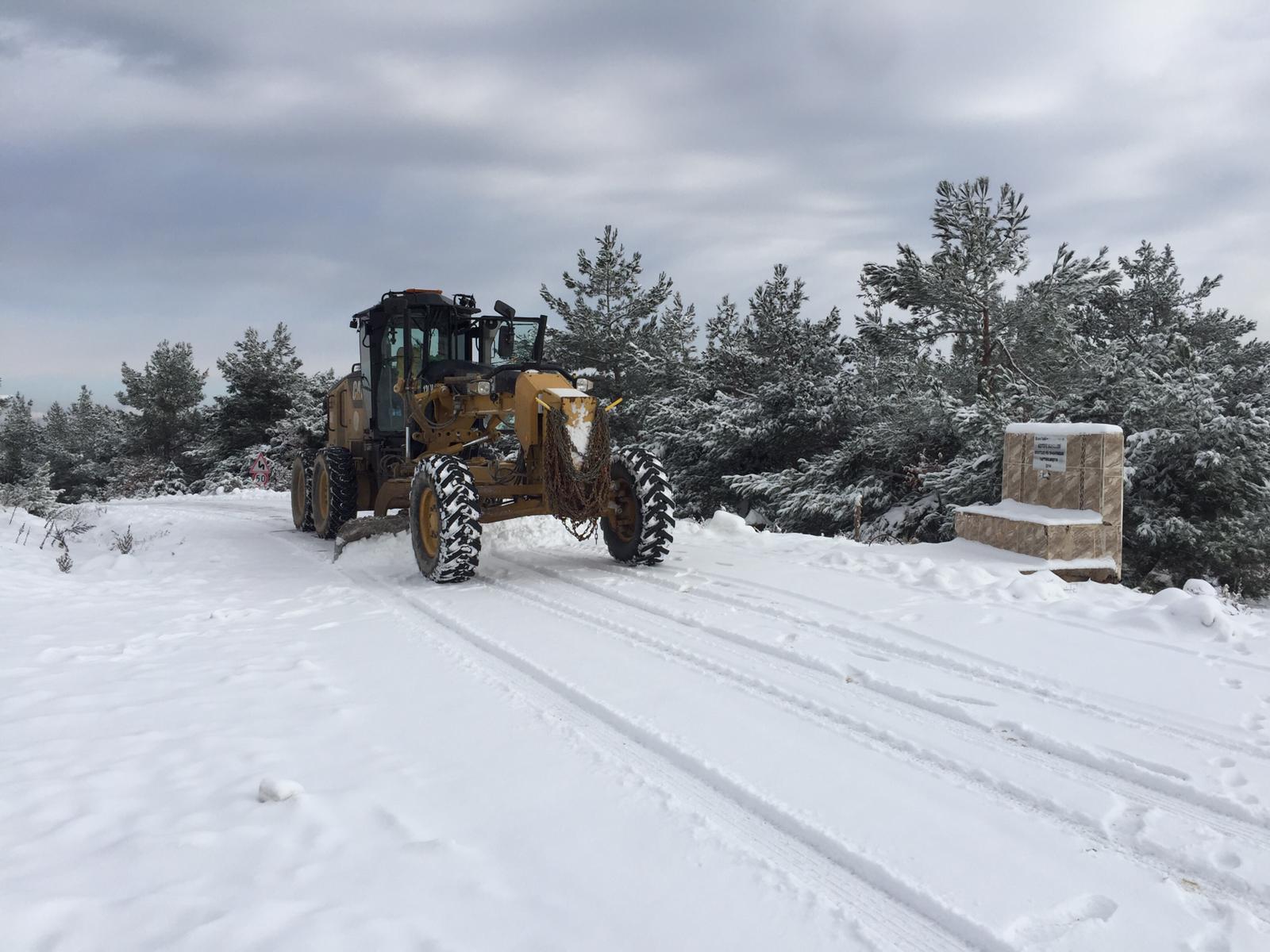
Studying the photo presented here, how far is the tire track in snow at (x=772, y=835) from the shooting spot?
7.42ft

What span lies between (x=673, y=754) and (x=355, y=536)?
6.15 m

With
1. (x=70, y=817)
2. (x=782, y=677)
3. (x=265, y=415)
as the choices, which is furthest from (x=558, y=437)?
(x=265, y=415)

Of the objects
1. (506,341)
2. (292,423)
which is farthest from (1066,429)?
(292,423)

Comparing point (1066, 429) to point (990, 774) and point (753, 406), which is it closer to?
point (990, 774)

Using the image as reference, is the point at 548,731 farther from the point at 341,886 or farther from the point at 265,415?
the point at 265,415

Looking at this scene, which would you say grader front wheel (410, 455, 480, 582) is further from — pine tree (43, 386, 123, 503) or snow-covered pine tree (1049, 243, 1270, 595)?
pine tree (43, 386, 123, 503)

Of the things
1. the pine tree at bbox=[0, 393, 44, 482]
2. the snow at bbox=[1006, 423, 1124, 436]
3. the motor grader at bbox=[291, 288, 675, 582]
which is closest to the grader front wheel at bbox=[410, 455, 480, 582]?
the motor grader at bbox=[291, 288, 675, 582]

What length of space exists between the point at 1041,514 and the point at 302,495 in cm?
872

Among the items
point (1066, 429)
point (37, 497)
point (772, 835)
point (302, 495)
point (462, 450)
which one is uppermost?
point (1066, 429)

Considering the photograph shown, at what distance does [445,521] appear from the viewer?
675 cm

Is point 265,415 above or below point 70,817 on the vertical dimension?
above

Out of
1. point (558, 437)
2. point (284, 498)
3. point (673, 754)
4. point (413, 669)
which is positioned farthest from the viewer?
point (284, 498)

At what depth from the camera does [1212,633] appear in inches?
189

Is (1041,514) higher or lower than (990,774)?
higher
